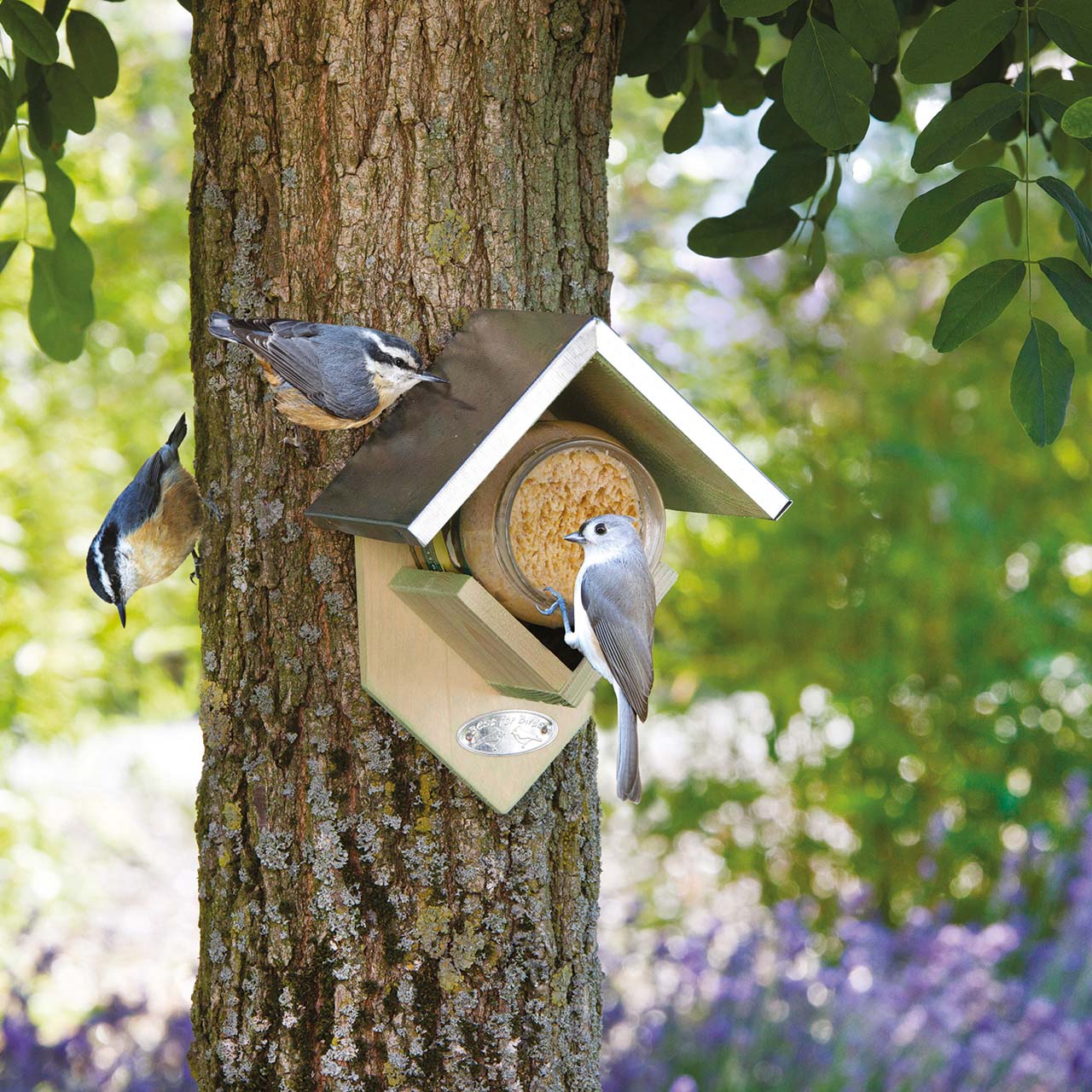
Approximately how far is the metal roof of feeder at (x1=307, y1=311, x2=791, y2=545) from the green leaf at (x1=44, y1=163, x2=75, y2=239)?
799 mm

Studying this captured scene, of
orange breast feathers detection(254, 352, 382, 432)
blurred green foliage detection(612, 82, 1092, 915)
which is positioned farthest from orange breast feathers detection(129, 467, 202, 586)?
blurred green foliage detection(612, 82, 1092, 915)

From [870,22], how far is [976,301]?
337 mm

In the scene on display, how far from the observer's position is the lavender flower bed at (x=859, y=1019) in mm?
3023

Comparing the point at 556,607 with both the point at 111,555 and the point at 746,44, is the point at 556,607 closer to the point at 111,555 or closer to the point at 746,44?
the point at 111,555

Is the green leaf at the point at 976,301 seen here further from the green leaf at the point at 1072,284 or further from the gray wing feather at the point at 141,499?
the gray wing feather at the point at 141,499

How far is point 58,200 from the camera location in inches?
78.7

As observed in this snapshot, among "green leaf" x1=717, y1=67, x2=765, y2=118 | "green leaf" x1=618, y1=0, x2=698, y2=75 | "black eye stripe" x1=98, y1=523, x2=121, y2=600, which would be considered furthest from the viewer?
"green leaf" x1=717, y1=67, x2=765, y2=118

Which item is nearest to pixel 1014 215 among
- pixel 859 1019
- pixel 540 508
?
pixel 540 508

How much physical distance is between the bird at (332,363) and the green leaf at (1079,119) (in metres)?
0.75

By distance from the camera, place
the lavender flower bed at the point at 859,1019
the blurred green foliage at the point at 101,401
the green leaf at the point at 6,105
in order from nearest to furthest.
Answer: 1. the green leaf at the point at 6,105
2. the lavender flower bed at the point at 859,1019
3. the blurred green foliage at the point at 101,401

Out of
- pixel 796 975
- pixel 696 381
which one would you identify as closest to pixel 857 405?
pixel 696 381

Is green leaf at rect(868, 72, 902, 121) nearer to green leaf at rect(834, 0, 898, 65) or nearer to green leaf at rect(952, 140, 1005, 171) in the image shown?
green leaf at rect(952, 140, 1005, 171)

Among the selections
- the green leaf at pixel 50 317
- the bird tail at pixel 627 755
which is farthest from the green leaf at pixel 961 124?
the green leaf at pixel 50 317

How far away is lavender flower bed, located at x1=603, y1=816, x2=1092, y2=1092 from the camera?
302 centimetres
